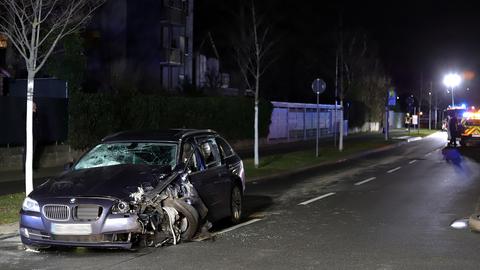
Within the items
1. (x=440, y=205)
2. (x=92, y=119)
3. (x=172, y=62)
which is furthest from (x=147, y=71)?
(x=440, y=205)

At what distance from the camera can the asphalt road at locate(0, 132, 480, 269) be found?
7379 millimetres

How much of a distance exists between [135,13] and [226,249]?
40.0 m

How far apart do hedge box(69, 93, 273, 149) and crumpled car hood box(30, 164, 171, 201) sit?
1307 cm

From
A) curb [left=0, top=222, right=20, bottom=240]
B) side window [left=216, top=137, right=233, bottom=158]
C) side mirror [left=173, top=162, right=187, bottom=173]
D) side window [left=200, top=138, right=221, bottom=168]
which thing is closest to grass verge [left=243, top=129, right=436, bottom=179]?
side window [left=216, top=137, right=233, bottom=158]

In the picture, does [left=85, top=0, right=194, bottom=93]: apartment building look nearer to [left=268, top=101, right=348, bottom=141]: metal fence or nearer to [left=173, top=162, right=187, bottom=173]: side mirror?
[left=268, top=101, right=348, bottom=141]: metal fence

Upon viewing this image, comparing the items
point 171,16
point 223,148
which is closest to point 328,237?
point 223,148

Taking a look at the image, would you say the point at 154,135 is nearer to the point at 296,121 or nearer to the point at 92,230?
the point at 92,230

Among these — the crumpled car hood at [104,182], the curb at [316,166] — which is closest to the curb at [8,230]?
the crumpled car hood at [104,182]

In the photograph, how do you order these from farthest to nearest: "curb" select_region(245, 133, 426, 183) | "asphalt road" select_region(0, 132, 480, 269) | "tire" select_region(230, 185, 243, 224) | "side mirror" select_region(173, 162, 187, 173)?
"curb" select_region(245, 133, 426, 183)
"tire" select_region(230, 185, 243, 224)
"side mirror" select_region(173, 162, 187, 173)
"asphalt road" select_region(0, 132, 480, 269)

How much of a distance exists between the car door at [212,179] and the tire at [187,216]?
2.02 feet

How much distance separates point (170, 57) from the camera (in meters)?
46.8

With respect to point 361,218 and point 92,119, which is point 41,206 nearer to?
point 361,218

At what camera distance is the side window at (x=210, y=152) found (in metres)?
9.63

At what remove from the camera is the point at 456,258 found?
766cm
